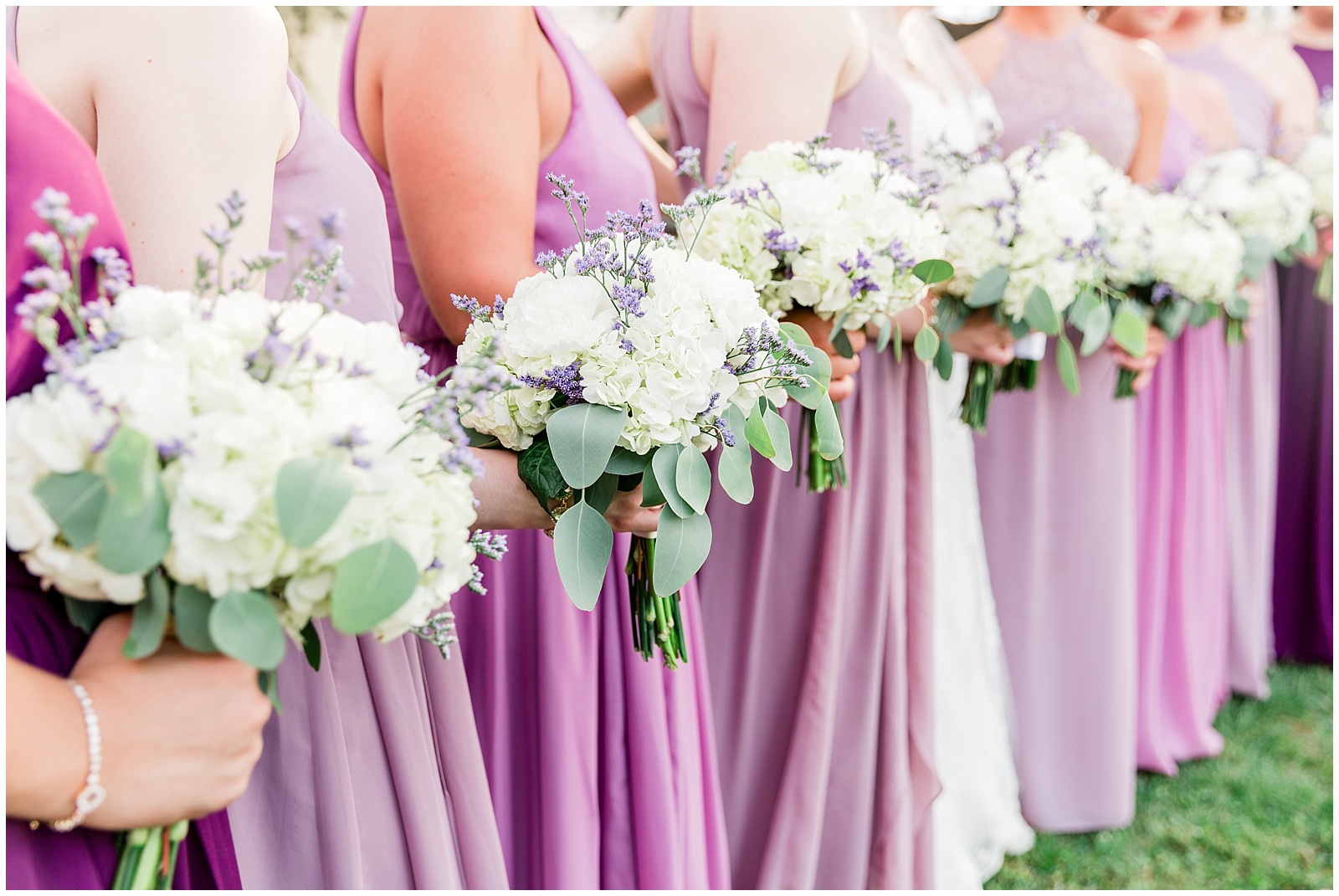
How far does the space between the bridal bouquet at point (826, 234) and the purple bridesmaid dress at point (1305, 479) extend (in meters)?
3.73

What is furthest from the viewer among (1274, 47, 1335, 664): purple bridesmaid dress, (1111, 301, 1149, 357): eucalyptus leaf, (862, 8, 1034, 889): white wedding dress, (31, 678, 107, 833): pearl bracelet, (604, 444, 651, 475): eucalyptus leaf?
(1274, 47, 1335, 664): purple bridesmaid dress

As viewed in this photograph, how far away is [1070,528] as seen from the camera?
3.27 m

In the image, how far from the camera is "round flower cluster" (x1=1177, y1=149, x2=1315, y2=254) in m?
3.21

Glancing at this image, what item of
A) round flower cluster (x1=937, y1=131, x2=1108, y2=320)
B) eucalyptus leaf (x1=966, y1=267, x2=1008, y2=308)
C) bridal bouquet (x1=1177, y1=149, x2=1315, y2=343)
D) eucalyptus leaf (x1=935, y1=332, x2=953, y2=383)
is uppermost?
bridal bouquet (x1=1177, y1=149, x2=1315, y2=343)

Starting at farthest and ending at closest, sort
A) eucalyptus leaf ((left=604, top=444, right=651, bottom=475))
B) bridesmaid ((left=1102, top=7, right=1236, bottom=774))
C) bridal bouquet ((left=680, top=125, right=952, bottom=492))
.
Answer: bridesmaid ((left=1102, top=7, right=1236, bottom=774))
bridal bouquet ((left=680, top=125, right=952, bottom=492))
eucalyptus leaf ((left=604, top=444, right=651, bottom=475))

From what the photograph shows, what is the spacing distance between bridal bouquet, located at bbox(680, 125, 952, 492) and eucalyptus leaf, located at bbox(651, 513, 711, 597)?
1.86 feet

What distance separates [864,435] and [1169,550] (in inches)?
76.4

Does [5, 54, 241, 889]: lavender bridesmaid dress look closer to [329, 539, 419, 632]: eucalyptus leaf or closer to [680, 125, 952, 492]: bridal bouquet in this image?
[329, 539, 419, 632]: eucalyptus leaf

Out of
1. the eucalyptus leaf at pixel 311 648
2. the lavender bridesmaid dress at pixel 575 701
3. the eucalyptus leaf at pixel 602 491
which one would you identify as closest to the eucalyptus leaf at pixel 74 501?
the eucalyptus leaf at pixel 311 648

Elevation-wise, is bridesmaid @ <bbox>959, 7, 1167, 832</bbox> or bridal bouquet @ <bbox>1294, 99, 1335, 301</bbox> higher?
bridal bouquet @ <bbox>1294, 99, 1335, 301</bbox>

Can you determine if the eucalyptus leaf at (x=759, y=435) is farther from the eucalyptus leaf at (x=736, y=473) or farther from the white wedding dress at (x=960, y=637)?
the white wedding dress at (x=960, y=637)

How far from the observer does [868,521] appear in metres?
2.50

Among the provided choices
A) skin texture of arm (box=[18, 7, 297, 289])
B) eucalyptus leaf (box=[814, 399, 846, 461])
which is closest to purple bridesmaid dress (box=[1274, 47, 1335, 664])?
eucalyptus leaf (box=[814, 399, 846, 461])

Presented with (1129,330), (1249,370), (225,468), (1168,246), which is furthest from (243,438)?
(1249,370)
